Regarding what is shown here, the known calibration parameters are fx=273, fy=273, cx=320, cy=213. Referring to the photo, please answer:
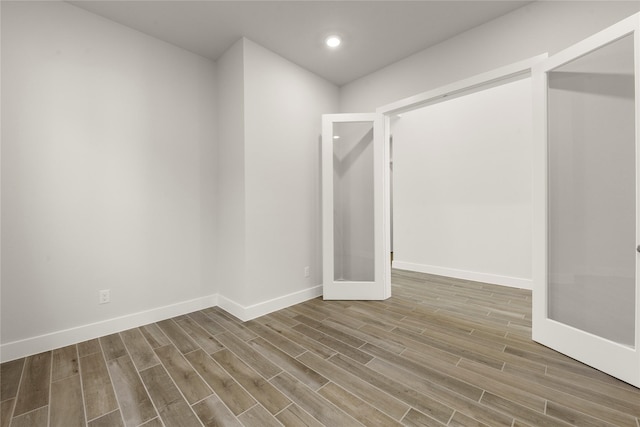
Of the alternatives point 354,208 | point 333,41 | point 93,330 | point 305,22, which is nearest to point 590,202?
point 354,208

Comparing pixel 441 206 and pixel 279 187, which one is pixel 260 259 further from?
pixel 441 206

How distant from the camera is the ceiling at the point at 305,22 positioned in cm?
233

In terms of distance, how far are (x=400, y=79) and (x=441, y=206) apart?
2260 millimetres

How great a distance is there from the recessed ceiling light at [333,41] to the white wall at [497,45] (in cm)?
80

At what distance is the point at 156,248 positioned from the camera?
108 inches

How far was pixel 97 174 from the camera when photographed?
2383mm

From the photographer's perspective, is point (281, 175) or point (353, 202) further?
point (353, 202)

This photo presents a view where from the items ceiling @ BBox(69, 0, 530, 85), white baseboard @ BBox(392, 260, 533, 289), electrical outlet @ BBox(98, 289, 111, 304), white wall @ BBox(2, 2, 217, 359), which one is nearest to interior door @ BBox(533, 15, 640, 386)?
ceiling @ BBox(69, 0, 530, 85)

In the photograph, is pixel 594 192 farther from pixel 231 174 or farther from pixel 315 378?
pixel 231 174

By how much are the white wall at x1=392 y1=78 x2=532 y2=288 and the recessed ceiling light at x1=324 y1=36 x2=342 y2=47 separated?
2469mm

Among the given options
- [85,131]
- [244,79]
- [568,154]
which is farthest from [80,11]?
[568,154]

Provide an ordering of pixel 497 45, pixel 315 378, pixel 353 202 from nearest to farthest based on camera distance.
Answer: pixel 315 378
pixel 497 45
pixel 353 202

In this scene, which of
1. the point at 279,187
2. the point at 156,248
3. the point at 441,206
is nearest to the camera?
the point at 156,248

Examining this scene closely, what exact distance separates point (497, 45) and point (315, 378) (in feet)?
10.4
